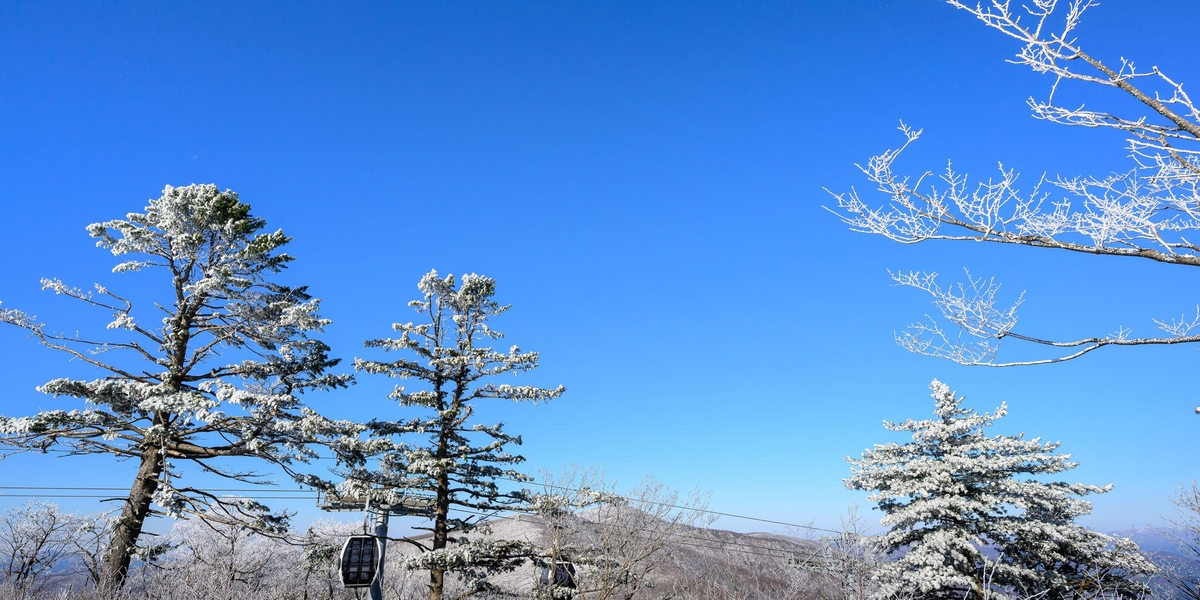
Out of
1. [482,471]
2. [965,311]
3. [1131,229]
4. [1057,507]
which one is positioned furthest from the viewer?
[1057,507]

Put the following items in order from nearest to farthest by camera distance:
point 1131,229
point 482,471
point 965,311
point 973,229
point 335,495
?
point 1131,229
point 973,229
point 965,311
point 335,495
point 482,471

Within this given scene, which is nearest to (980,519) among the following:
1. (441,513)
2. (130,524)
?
Result: (441,513)

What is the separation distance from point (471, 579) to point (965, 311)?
51.4 ft

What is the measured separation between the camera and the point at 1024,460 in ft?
68.5

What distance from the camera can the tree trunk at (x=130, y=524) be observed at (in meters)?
12.9

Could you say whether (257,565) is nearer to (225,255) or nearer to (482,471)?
(482,471)

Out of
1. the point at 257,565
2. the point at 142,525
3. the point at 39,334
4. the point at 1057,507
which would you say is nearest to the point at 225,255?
the point at 39,334

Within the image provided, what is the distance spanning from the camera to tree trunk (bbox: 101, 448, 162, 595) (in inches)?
506

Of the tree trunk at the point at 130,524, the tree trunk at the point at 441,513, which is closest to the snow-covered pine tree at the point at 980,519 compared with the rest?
the tree trunk at the point at 441,513

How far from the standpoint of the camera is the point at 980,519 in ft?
67.6

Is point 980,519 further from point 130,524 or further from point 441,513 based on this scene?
point 130,524

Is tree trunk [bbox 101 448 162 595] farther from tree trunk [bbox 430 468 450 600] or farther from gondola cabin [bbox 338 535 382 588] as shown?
tree trunk [bbox 430 468 450 600]

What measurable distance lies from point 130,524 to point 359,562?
195 inches

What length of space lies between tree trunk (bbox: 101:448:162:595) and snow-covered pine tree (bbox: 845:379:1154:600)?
803 inches
